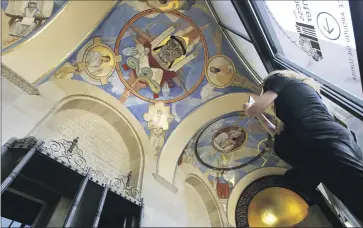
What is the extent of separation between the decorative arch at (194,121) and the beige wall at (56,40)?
142 inches

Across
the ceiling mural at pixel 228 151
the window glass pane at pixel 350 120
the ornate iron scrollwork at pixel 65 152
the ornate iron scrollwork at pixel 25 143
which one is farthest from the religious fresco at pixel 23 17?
the window glass pane at pixel 350 120

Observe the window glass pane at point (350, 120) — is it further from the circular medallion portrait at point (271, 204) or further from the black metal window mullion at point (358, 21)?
the circular medallion portrait at point (271, 204)

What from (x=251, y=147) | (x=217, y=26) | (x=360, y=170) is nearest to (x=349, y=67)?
(x=360, y=170)

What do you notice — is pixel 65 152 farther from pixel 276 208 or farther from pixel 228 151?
pixel 276 208

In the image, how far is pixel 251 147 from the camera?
8.50 m

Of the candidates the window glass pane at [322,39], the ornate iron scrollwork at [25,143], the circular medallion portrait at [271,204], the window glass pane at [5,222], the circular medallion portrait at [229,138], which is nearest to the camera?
the window glass pane at [322,39]

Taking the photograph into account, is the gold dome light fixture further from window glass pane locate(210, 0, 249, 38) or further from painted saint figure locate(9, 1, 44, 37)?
painted saint figure locate(9, 1, 44, 37)

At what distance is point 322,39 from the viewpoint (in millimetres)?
2885

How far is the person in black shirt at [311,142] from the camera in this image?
126 cm

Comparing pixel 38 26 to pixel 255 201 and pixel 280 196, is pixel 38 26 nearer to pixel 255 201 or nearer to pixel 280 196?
pixel 255 201

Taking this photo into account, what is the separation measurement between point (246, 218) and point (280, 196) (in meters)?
1.73

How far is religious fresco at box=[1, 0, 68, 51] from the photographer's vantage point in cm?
489

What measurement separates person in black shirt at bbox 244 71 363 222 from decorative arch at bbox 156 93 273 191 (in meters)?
5.36

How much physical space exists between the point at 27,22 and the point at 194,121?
15.9 ft
